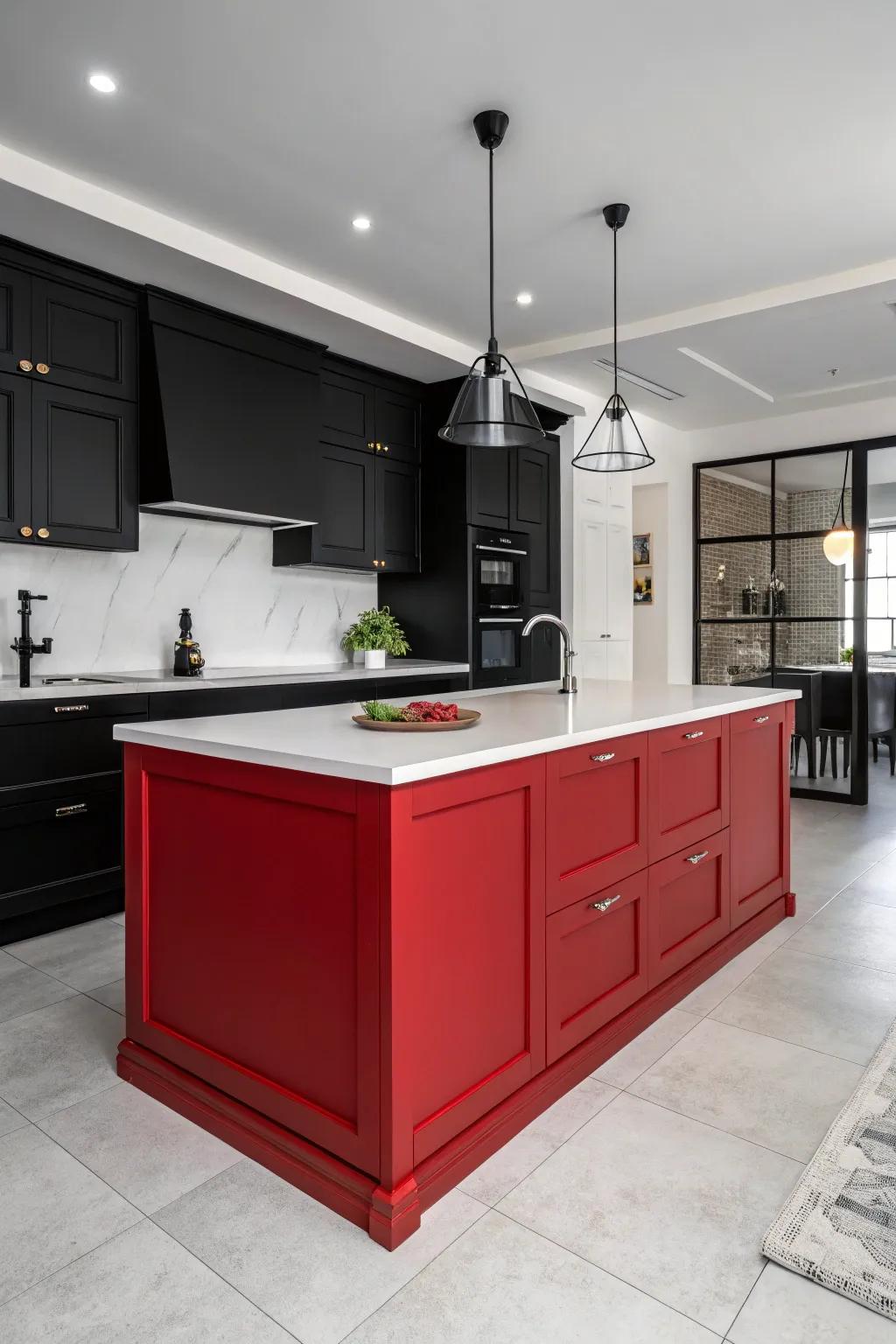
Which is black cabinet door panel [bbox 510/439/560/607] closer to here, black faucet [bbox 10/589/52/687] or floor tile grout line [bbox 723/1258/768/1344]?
black faucet [bbox 10/589/52/687]

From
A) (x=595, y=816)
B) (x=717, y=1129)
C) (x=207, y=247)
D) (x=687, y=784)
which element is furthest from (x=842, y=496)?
(x=717, y=1129)

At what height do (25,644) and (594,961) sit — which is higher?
(25,644)

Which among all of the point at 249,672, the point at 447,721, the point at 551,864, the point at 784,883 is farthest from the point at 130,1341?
the point at 249,672

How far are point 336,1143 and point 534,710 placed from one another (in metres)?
1.28

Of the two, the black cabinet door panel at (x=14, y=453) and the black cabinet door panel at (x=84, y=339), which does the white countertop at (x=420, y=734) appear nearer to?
the black cabinet door panel at (x=14, y=453)

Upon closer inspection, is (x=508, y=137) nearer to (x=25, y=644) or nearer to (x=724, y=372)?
(x=25, y=644)

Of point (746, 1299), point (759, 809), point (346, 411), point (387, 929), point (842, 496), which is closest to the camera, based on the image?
point (746, 1299)

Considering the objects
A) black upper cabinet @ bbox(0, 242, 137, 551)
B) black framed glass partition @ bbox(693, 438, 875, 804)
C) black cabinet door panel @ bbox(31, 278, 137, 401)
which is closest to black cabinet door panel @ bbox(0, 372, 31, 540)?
black upper cabinet @ bbox(0, 242, 137, 551)

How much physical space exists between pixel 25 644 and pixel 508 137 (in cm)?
255

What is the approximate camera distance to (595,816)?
2137mm

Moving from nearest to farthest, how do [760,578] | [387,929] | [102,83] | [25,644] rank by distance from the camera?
[387,929], [102,83], [25,644], [760,578]

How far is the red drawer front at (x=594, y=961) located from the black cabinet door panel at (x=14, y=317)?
9.08 feet

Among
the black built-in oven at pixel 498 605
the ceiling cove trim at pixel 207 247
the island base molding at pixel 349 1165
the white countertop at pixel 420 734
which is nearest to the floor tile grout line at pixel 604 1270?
the island base molding at pixel 349 1165

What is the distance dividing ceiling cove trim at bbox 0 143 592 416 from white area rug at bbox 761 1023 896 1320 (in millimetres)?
3519
